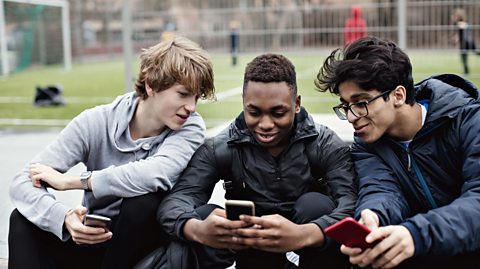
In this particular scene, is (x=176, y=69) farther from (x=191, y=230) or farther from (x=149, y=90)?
(x=191, y=230)

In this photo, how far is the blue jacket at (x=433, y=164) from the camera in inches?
89.5

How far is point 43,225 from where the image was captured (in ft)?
8.59

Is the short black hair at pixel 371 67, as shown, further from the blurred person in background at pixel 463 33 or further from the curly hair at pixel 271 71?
the blurred person in background at pixel 463 33

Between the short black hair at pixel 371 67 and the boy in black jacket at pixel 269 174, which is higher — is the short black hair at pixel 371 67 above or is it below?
above

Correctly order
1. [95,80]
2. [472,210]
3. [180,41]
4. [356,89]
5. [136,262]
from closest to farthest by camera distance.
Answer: [472,210] → [356,89] → [136,262] → [180,41] → [95,80]

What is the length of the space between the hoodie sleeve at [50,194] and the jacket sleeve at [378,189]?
1.18m

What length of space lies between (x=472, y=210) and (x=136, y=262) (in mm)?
1289

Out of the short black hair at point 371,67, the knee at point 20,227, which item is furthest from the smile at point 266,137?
the knee at point 20,227

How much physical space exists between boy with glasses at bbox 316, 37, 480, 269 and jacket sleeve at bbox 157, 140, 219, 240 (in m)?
0.58

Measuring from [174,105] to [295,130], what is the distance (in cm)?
53

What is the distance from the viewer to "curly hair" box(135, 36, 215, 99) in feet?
9.09

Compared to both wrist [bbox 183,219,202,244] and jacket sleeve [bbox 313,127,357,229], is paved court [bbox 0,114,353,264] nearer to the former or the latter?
→ wrist [bbox 183,219,202,244]

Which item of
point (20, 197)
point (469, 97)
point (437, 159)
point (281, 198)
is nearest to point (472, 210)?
point (437, 159)

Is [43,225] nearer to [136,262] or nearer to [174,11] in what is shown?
[136,262]
